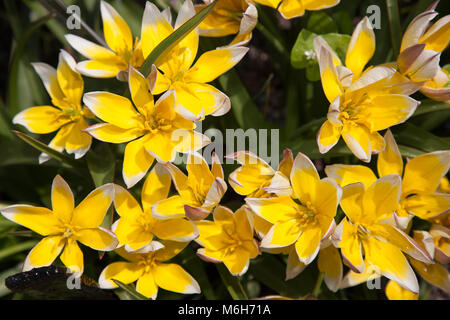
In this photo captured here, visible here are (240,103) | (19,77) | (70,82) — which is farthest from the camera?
(19,77)

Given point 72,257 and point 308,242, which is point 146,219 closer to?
point 72,257

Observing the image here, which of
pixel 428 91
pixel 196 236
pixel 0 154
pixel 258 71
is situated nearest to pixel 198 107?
pixel 196 236

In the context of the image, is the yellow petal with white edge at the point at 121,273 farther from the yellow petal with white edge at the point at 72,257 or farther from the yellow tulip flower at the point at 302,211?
the yellow tulip flower at the point at 302,211

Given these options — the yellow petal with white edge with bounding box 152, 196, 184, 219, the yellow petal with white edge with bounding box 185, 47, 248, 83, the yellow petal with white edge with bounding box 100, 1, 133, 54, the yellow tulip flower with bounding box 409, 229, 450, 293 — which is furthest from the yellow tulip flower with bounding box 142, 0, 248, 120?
the yellow tulip flower with bounding box 409, 229, 450, 293

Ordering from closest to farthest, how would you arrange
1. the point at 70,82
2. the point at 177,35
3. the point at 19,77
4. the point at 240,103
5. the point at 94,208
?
1. the point at 177,35
2. the point at 94,208
3. the point at 70,82
4. the point at 240,103
5. the point at 19,77

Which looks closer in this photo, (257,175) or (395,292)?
(257,175)

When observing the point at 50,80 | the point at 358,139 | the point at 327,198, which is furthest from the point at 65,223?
the point at 358,139

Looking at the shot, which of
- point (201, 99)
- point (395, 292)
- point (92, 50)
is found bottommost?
point (395, 292)
